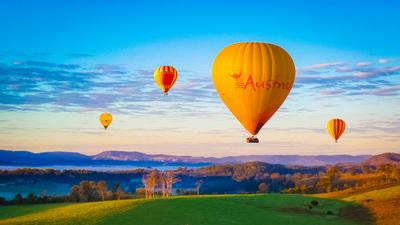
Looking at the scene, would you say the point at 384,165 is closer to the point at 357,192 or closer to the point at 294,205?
the point at 357,192

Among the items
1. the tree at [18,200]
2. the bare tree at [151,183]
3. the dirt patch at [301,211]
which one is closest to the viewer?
the dirt patch at [301,211]

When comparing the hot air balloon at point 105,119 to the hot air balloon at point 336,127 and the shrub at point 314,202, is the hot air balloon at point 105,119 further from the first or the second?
the hot air balloon at point 336,127

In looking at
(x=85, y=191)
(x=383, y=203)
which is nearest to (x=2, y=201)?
(x=85, y=191)

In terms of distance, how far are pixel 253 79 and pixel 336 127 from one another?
4199 centimetres

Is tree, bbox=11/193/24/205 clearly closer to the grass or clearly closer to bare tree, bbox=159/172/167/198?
bare tree, bbox=159/172/167/198

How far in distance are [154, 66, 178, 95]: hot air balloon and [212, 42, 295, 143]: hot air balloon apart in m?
21.8

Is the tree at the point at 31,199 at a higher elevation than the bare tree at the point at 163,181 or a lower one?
lower

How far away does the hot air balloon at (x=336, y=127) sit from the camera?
3469 inches

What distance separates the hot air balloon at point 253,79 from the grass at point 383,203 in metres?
26.7

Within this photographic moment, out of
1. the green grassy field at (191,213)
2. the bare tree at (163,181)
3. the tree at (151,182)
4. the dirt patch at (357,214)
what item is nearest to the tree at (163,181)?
the bare tree at (163,181)

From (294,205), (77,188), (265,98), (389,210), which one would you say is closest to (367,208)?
(389,210)

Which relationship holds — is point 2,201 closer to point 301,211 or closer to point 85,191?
point 85,191

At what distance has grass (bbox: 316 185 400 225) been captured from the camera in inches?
2738

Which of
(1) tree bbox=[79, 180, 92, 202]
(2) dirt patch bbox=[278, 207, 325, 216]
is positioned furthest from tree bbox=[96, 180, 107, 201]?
(2) dirt patch bbox=[278, 207, 325, 216]
